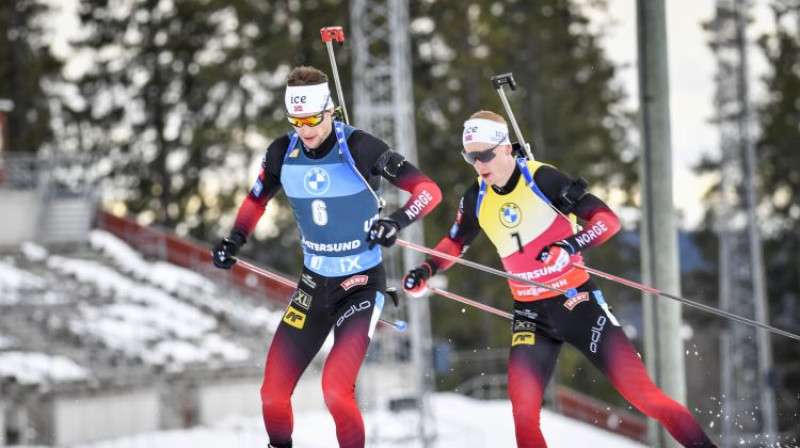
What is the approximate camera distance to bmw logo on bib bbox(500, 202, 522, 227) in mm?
7496

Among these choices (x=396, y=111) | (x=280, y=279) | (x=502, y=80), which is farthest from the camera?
(x=396, y=111)

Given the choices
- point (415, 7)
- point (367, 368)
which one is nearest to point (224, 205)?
point (415, 7)

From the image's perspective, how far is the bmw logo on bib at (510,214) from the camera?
7496mm

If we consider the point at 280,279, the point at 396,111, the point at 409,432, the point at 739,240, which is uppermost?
the point at 396,111

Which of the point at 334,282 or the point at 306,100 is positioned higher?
the point at 306,100

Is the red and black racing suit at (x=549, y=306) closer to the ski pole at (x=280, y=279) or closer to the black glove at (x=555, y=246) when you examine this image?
the black glove at (x=555, y=246)

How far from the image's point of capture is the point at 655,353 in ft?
33.6

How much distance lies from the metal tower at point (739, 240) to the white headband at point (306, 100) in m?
16.1

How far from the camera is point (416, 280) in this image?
748 cm

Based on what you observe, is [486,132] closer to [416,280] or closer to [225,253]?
[416,280]

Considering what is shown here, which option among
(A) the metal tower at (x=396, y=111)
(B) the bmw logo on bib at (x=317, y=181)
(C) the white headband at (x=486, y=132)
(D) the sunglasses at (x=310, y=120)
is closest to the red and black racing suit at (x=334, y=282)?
(B) the bmw logo on bib at (x=317, y=181)

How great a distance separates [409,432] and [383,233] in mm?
12004

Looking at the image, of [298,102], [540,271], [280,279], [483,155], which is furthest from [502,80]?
Answer: [280,279]

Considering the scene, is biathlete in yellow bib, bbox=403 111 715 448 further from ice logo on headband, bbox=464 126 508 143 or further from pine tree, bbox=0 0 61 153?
pine tree, bbox=0 0 61 153
